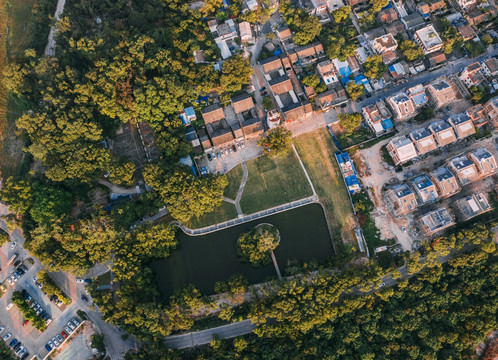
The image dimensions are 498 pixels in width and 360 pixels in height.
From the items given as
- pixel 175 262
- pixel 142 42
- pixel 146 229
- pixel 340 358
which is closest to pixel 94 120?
pixel 142 42

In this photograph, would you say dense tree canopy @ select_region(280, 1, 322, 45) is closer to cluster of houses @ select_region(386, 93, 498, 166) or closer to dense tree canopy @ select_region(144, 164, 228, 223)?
cluster of houses @ select_region(386, 93, 498, 166)

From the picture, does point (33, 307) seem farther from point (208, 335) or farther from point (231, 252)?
point (231, 252)

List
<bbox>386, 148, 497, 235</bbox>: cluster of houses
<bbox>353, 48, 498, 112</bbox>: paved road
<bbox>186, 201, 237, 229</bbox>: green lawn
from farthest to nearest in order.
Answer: <bbox>353, 48, 498, 112</bbox>: paved road → <bbox>186, 201, 237, 229</bbox>: green lawn → <bbox>386, 148, 497, 235</bbox>: cluster of houses

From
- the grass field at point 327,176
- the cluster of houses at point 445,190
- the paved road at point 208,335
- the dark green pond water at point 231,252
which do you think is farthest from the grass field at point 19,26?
the cluster of houses at point 445,190

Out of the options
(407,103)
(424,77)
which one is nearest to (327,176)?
(407,103)

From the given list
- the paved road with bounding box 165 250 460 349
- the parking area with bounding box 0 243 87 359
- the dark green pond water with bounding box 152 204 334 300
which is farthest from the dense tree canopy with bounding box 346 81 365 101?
the parking area with bounding box 0 243 87 359

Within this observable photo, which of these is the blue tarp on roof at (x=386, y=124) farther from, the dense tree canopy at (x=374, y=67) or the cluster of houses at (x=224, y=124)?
the cluster of houses at (x=224, y=124)

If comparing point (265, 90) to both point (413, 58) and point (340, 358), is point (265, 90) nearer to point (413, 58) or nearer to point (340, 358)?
point (413, 58)
